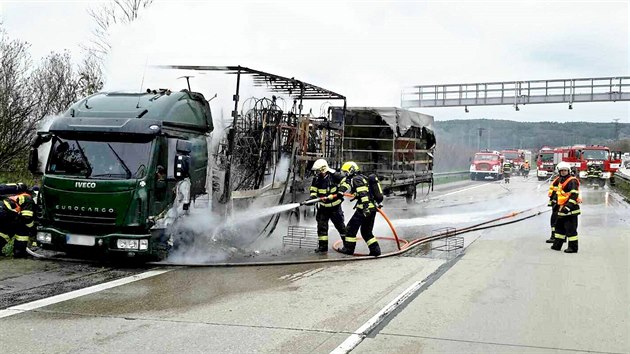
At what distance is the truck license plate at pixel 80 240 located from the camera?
26.8 ft

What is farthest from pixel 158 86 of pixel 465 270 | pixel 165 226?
pixel 465 270

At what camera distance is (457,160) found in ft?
168

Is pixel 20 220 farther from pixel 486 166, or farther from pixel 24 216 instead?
pixel 486 166

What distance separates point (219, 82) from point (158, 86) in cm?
108

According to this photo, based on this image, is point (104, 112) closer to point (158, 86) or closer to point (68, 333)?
point (158, 86)

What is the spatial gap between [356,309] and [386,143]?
500 inches

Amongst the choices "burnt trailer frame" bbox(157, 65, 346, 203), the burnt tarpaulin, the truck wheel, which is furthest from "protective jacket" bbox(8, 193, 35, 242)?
the truck wheel

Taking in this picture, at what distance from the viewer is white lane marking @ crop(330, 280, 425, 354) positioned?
5.11 meters

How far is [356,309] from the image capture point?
6.43 meters

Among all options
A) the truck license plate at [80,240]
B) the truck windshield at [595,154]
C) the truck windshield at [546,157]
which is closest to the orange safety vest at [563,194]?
the truck license plate at [80,240]

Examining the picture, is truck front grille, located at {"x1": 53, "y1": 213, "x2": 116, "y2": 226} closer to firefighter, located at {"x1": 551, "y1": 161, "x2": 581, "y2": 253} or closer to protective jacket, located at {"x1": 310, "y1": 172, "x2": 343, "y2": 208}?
protective jacket, located at {"x1": 310, "y1": 172, "x2": 343, "y2": 208}

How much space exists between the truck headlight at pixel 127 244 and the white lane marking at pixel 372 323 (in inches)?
146

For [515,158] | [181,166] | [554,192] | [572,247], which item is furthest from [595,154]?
[181,166]

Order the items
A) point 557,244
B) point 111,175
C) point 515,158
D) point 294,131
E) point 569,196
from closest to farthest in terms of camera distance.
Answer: point 111,175 → point 569,196 → point 557,244 → point 294,131 → point 515,158
